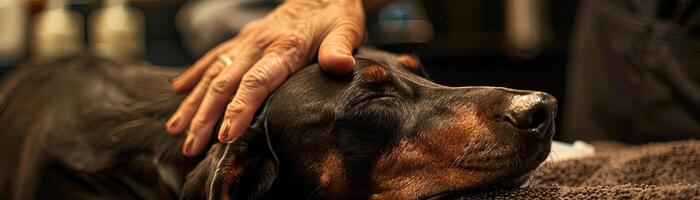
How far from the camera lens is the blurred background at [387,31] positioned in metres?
3.40

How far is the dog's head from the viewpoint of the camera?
4.52 feet

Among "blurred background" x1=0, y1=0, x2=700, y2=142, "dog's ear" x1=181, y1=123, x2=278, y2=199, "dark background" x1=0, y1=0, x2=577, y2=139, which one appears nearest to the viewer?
"dog's ear" x1=181, y1=123, x2=278, y2=199

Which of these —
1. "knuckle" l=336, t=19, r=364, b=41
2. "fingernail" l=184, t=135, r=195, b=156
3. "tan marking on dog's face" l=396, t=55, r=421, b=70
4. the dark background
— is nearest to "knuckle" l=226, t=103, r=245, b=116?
"fingernail" l=184, t=135, r=195, b=156

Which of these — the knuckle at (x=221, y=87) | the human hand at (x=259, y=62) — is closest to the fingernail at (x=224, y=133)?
the human hand at (x=259, y=62)

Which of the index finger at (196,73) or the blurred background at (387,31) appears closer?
the index finger at (196,73)

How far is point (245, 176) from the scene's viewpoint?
4.91ft

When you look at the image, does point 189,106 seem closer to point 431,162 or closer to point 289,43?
point 289,43

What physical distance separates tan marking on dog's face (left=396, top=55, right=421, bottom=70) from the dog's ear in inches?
14.0

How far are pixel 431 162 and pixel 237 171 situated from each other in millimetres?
347

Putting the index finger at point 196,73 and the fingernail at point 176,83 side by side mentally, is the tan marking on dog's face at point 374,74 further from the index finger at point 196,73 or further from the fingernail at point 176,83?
the fingernail at point 176,83

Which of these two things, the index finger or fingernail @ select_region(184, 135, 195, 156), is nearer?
fingernail @ select_region(184, 135, 195, 156)

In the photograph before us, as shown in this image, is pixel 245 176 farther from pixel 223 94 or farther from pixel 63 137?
pixel 63 137

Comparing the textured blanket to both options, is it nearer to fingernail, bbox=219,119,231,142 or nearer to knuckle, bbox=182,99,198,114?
fingernail, bbox=219,119,231,142

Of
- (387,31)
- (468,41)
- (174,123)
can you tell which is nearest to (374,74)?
(174,123)
